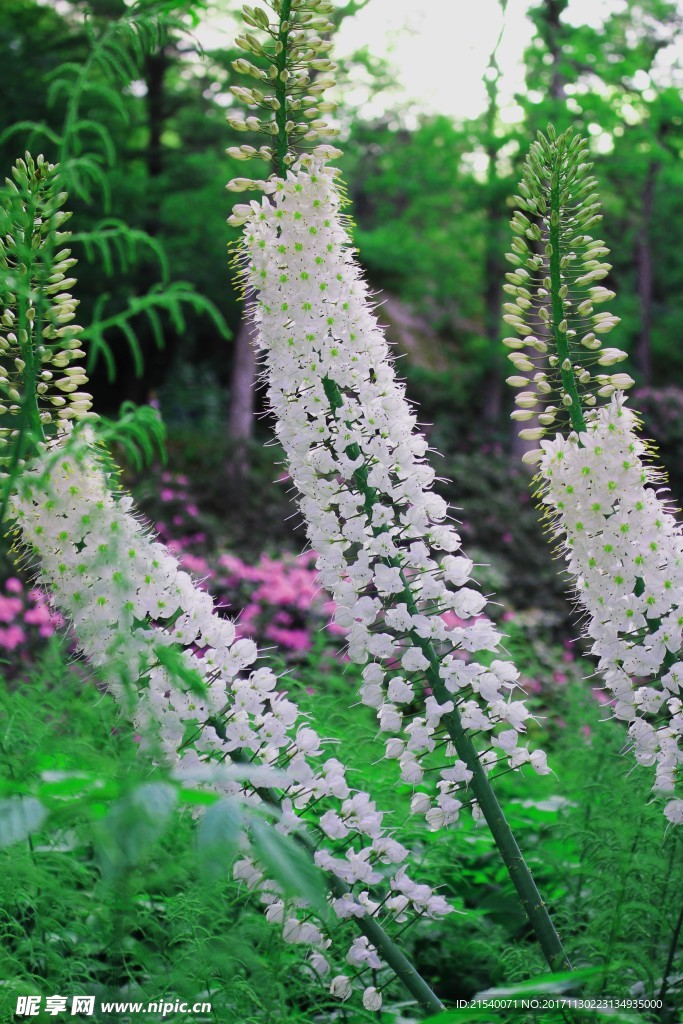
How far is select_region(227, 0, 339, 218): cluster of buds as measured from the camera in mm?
2439

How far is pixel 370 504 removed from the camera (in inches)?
94.0

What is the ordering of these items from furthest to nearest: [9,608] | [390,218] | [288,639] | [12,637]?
[390,218] < [288,639] < [9,608] < [12,637]

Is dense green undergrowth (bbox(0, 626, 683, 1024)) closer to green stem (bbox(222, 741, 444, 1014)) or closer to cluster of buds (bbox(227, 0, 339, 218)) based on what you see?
green stem (bbox(222, 741, 444, 1014))

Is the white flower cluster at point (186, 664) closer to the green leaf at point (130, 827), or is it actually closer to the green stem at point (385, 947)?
the green stem at point (385, 947)

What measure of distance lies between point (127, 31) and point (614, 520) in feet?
5.45

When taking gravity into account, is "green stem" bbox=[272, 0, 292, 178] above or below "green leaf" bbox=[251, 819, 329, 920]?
above

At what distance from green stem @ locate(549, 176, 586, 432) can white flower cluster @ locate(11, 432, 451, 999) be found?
41.8 inches

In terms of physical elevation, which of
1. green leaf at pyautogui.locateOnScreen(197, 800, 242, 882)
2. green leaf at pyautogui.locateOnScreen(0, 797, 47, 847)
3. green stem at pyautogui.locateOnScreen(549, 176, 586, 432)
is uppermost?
green stem at pyautogui.locateOnScreen(549, 176, 586, 432)

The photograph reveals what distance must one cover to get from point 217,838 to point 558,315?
180cm

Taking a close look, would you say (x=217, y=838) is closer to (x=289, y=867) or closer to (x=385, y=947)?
(x=289, y=867)

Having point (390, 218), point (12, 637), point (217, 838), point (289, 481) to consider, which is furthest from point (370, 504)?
point (390, 218)

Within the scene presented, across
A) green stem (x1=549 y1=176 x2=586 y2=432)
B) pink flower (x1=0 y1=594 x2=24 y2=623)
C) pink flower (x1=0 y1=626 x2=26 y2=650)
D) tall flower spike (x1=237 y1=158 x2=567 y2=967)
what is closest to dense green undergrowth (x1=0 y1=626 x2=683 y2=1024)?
tall flower spike (x1=237 y1=158 x2=567 y2=967)

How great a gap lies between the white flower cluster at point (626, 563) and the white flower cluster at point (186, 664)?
0.71 m

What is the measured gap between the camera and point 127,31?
216 centimetres
